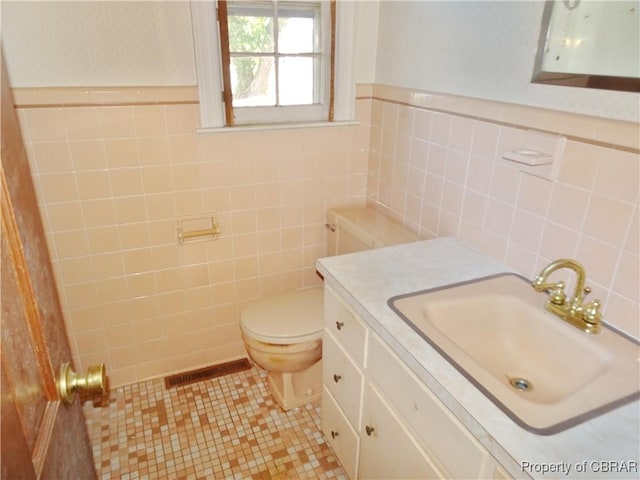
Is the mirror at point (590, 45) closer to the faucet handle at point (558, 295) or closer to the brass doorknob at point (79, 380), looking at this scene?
the faucet handle at point (558, 295)

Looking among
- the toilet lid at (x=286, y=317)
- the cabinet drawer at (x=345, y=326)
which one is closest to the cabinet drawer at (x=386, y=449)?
the cabinet drawer at (x=345, y=326)

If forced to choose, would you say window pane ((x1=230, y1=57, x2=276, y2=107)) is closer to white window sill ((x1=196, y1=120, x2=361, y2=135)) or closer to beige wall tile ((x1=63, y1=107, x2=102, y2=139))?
white window sill ((x1=196, y1=120, x2=361, y2=135))

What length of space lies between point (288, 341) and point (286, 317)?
132 mm

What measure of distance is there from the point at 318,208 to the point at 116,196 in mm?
860

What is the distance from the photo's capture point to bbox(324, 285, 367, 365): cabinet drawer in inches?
52.0

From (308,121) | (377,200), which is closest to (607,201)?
(377,200)

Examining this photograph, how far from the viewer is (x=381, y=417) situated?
1.27 m

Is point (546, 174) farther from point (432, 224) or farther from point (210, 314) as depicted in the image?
point (210, 314)

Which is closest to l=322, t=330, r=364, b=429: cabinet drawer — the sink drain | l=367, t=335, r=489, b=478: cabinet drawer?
l=367, t=335, r=489, b=478: cabinet drawer

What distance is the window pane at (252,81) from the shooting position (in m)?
1.81

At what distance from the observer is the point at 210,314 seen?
214 cm

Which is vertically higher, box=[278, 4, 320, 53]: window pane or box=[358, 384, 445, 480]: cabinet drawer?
box=[278, 4, 320, 53]: window pane

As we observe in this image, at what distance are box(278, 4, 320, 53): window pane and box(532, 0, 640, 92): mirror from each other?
96 centimetres

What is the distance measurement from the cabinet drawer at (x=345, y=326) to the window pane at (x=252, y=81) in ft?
2.92
